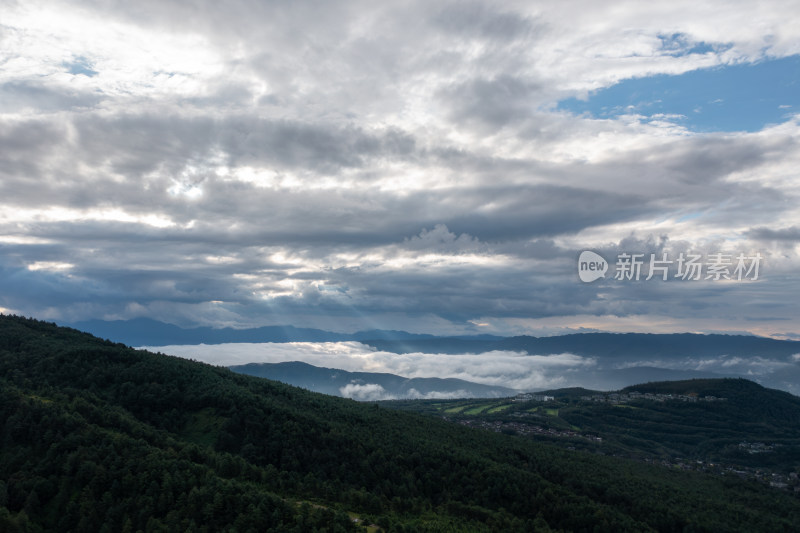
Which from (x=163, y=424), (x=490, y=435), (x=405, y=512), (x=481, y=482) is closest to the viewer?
(x=405, y=512)

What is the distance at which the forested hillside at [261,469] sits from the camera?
7644 centimetres

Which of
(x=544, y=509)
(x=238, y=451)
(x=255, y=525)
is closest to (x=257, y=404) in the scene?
(x=238, y=451)

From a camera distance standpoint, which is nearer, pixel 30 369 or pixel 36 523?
pixel 36 523

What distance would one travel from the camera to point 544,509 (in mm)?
108438

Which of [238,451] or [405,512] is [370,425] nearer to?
[238,451]

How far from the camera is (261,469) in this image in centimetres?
10262

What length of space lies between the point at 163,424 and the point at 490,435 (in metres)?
111

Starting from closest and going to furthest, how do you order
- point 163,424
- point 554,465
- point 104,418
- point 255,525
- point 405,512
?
1. point 255,525
2. point 405,512
3. point 104,418
4. point 163,424
5. point 554,465

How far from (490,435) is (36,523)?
458 feet

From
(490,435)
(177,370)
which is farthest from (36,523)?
(490,435)

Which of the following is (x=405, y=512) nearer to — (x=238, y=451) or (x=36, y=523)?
(x=238, y=451)

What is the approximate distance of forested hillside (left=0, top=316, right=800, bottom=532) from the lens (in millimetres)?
76438

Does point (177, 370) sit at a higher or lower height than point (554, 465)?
higher

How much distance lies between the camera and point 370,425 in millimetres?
155625
